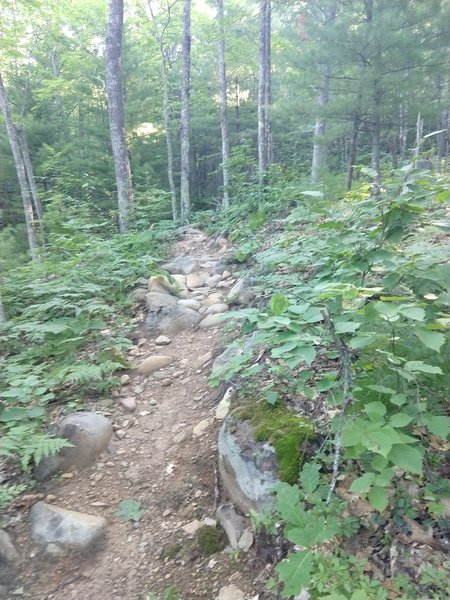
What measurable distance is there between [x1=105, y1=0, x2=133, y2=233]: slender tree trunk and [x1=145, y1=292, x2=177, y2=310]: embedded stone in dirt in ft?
16.2

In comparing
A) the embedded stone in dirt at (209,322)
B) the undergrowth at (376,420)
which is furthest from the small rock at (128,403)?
the undergrowth at (376,420)

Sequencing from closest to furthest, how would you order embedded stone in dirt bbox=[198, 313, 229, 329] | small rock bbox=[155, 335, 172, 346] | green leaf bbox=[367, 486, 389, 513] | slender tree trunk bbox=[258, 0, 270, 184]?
1. green leaf bbox=[367, 486, 389, 513]
2. small rock bbox=[155, 335, 172, 346]
3. embedded stone in dirt bbox=[198, 313, 229, 329]
4. slender tree trunk bbox=[258, 0, 270, 184]

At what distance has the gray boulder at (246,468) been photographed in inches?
97.3

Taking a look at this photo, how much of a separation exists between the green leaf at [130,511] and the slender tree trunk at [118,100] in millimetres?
8409

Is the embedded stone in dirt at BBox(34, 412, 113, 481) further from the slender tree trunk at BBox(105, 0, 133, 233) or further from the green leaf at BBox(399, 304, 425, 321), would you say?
the slender tree trunk at BBox(105, 0, 133, 233)

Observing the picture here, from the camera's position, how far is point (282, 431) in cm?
263

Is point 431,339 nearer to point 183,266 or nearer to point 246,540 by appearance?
point 246,540

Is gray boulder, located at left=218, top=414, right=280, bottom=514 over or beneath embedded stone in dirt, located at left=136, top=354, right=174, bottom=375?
over

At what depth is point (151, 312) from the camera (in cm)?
588

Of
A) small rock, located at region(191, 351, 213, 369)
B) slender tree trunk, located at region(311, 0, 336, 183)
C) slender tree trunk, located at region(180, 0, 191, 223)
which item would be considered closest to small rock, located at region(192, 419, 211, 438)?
small rock, located at region(191, 351, 213, 369)

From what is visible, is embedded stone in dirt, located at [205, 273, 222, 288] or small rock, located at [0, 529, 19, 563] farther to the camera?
embedded stone in dirt, located at [205, 273, 222, 288]

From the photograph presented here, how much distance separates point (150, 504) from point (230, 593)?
1.02 m

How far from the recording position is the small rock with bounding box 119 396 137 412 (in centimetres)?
413

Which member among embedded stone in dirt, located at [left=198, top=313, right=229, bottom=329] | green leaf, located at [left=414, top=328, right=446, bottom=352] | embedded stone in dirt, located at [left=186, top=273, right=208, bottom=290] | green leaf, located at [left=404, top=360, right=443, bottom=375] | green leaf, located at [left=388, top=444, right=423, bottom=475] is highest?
green leaf, located at [left=414, top=328, right=446, bottom=352]
